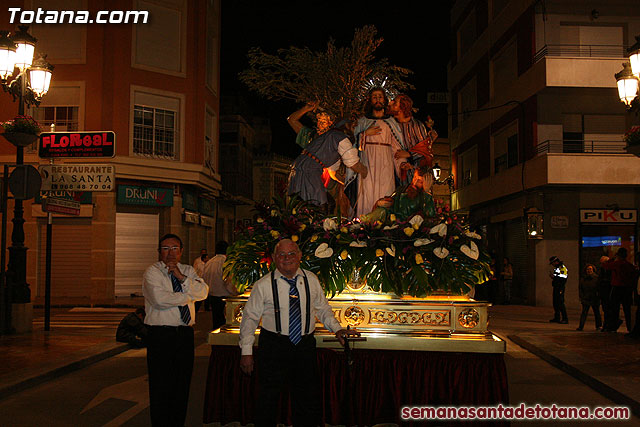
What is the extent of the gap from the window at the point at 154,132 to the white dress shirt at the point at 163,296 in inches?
770

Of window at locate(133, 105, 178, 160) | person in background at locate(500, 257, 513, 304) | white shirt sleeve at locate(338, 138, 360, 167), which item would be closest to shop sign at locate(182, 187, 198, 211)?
window at locate(133, 105, 178, 160)

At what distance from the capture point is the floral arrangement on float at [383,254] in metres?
6.39

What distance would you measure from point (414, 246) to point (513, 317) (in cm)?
1420

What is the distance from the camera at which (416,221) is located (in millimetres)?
6520

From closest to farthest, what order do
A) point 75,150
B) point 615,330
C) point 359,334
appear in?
point 359,334
point 75,150
point 615,330

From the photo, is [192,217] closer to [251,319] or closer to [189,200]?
[189,200]

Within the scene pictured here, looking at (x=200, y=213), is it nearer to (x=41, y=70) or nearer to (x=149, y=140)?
(x=149, y=140)

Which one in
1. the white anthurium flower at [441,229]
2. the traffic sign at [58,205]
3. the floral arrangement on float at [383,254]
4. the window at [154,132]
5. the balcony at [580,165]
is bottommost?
the floral arrangement on float at [383,254]

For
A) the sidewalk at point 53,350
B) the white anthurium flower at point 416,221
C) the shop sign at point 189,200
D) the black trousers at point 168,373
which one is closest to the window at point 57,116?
the shop sign at point 189,200

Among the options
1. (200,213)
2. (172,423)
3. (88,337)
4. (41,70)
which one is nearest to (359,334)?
(172,423)

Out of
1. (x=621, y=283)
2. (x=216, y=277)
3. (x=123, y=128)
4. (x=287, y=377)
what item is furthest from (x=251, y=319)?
(x=123, y=128)

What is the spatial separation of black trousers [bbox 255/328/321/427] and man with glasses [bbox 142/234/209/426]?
39.6 inches

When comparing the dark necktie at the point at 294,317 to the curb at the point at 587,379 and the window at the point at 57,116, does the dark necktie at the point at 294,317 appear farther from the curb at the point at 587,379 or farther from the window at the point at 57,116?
the window at the point at 57,116

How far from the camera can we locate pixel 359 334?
5.75 metres
